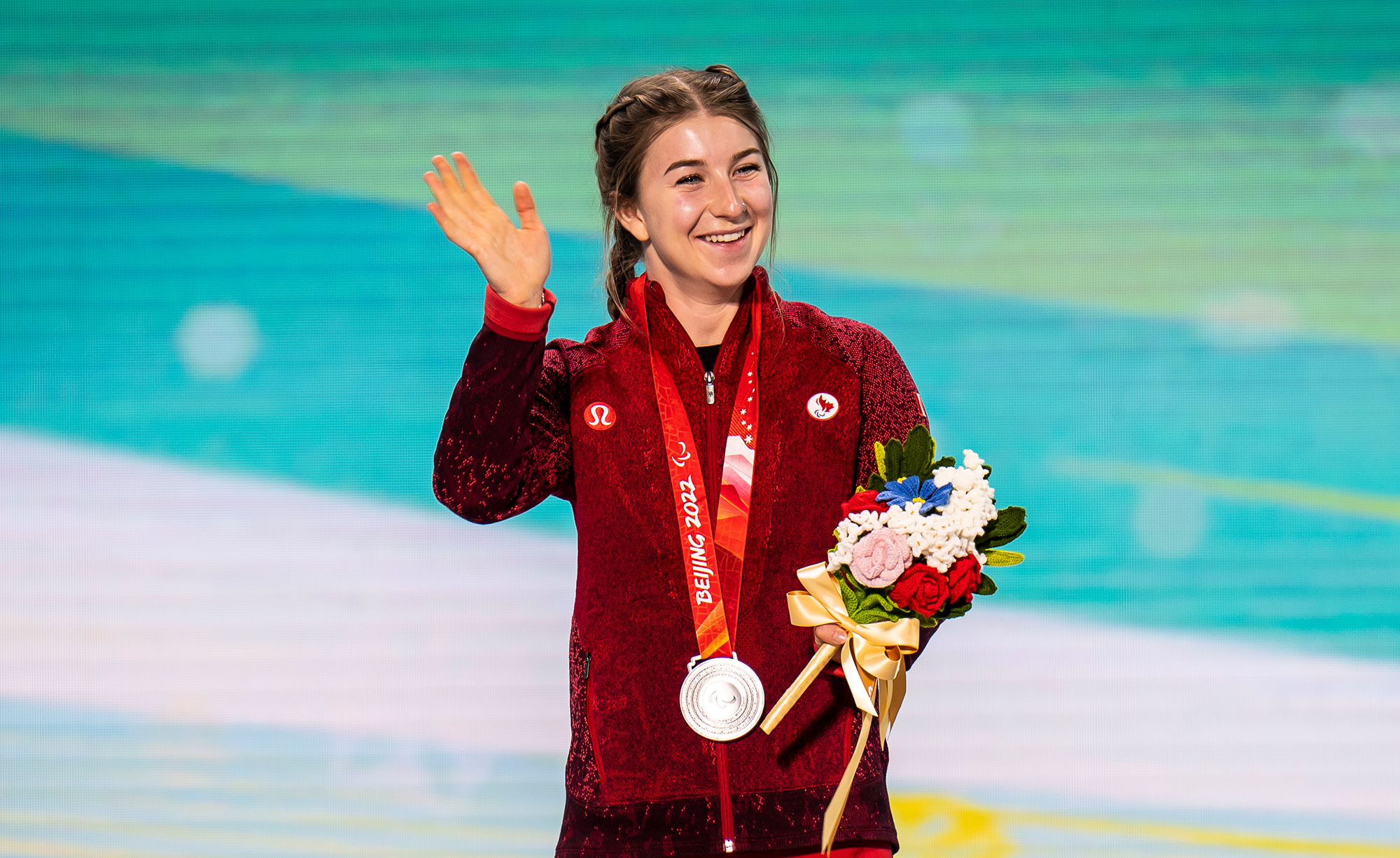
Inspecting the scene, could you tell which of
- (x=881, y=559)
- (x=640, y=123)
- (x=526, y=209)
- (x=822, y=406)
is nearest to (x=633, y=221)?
(x=640, y=123)

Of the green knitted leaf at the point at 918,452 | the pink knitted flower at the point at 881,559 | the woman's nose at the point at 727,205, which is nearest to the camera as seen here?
the pink knitted flower at the point at 881,559

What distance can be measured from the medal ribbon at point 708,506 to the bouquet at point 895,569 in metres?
0.11

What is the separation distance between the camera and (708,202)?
75.3 inches

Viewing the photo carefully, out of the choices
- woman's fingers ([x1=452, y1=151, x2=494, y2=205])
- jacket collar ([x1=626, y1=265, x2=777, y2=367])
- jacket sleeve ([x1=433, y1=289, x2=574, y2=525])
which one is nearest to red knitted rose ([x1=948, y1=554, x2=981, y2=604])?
jacket collar ([x1=626, y1=265, x2=777, y2=367])

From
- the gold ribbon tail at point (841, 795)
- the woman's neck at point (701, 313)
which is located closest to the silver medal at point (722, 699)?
the gold ribbon tail at point (841, 795)

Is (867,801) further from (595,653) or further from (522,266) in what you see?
(522,266)

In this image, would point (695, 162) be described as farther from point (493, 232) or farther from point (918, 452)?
point (918, 452)

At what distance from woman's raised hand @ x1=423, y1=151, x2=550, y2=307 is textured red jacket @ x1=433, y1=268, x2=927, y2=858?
35 mm

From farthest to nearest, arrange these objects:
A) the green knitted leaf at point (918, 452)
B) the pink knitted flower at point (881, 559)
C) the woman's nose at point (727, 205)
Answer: the woman's nose at point (727, 205), the green knitted leaf at point (918, 452), the pink knitted flower at point (881, 559)

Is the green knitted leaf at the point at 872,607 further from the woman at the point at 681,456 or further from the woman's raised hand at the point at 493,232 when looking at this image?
the woman's raised hand at the point at 493,232

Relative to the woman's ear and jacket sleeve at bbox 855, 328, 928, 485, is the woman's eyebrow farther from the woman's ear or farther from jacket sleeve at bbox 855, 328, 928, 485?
jacket sleeve at bbox 855, 328, 928, 485

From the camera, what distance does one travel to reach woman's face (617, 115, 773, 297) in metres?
1.92

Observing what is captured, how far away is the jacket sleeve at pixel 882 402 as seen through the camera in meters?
1.94

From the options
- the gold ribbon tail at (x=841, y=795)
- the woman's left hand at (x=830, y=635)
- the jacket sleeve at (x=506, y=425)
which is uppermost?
the jacket sleeve at (x=506, y=425)
